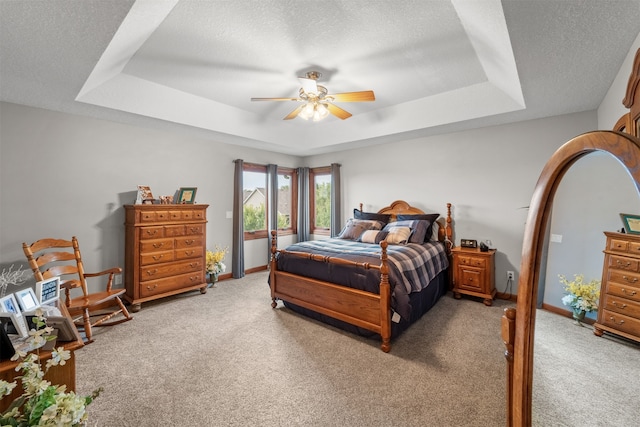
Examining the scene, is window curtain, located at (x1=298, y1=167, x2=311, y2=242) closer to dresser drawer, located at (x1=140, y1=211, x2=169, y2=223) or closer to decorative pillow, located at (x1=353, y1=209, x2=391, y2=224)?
decorative pillow, located at (x1=353, y1=209, x2=391, y2=224)

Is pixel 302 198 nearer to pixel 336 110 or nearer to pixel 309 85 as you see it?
pixel 336 110

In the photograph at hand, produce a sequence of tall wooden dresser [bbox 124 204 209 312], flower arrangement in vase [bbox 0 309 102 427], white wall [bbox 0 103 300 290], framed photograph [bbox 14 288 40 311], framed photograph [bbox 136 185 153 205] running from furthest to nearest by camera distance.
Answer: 1. framed photograph [bbox 136 185 153 205]
2. tall wooden dresser [bbox 124 204 209 312]
3. white wall [bbox 0 103 300 290]
4. framed photograph [bbox 14 288 40 311]
5. flower arrangement in vase [bbox 0 309 102 427]

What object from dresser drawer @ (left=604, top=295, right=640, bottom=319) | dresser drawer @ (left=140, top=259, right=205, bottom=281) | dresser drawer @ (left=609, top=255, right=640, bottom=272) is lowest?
dresser drawer @ (left=140, top=259, right=205, bottom=281)

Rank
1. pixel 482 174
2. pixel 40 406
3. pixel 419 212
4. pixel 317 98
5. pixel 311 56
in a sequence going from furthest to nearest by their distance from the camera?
pixel 419 212, pixel 482 174, pixel 317 98, pixel 311 56, pixel 40 406

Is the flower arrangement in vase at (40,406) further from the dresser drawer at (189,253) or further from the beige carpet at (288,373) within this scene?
the dresser drawer at (189,253)

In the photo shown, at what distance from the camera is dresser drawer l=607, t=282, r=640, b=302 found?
0.62 metres

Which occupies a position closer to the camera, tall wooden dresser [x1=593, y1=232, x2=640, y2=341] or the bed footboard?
tall wooden dresser [x1=593, y1=232, x2=640, y2=341]

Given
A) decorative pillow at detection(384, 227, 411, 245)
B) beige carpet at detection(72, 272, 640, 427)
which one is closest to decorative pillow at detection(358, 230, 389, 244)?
decorative pillow at detection(384, 227, 411, 245)

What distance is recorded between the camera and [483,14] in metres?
1.82

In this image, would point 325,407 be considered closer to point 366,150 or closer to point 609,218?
point 609,218

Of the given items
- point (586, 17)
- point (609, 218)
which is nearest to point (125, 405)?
point (609, 218)

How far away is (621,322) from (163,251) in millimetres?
4173

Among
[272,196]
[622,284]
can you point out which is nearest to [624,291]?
[622,284]

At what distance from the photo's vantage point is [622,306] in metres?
0.68
